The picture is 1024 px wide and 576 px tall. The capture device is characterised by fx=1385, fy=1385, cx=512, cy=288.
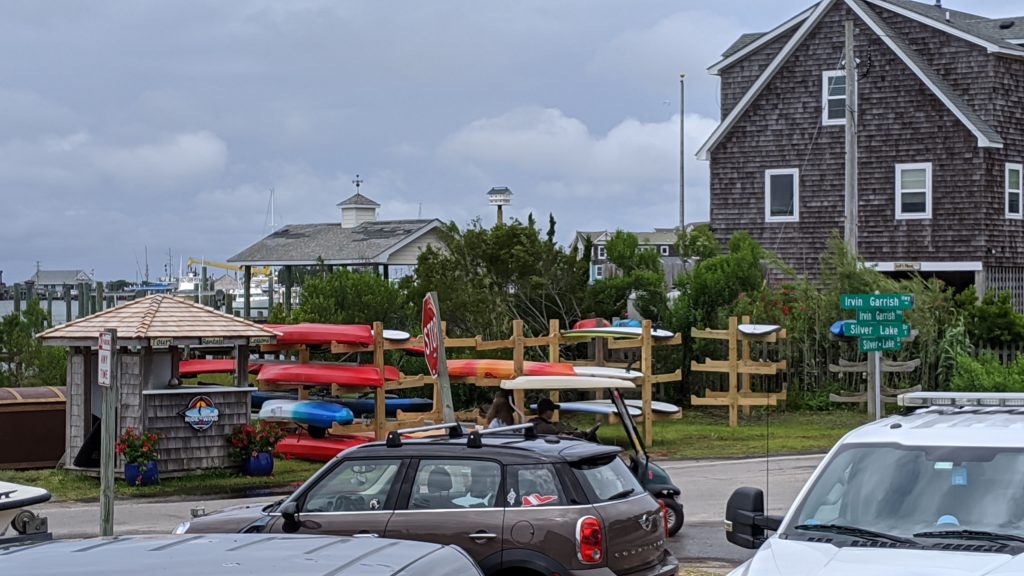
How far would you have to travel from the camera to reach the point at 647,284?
3203 centimetres

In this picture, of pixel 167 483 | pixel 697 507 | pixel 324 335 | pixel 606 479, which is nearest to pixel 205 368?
pixel 324 335

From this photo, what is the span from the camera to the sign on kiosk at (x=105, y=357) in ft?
42.1

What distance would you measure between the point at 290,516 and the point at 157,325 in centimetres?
1081

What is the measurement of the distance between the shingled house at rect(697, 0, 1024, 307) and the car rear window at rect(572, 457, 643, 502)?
26.3m

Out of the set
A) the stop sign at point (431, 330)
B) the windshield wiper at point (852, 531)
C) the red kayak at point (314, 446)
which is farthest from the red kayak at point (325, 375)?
the windshield wiper at point (852, 531)

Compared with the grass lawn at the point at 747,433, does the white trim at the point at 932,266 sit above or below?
above

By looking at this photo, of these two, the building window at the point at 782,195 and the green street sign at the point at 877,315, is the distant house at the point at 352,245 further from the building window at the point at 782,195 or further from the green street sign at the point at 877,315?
the green street sign at the point at 877,315

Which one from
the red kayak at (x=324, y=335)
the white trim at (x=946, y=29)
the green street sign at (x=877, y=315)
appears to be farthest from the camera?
the white trim at (x=946, y=29)

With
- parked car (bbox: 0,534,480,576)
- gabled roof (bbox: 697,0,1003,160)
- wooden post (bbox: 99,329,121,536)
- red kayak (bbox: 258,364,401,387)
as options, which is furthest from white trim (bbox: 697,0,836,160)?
parked car (bbox: 0,534,480,576)

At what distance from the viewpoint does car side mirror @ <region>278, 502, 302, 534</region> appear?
10.2m

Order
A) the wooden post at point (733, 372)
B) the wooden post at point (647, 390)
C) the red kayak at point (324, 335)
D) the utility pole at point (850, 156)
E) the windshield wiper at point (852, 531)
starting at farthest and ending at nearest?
the utility pole at point (850, 156)
the wooden post at point (733, 372)
the wooden post at point (647, 390)
the red kayak at point (324, 335)
the windshield wiper at point (852, 531)

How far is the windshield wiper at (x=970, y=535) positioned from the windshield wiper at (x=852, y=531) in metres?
0.11

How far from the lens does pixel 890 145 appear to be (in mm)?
36250

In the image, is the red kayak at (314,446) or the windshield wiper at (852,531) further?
the red kayak at (314,446)
